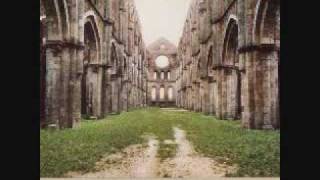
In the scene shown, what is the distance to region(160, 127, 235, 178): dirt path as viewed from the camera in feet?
27.6

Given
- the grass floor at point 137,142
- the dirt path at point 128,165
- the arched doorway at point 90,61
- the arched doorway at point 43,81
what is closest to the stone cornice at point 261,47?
the grass floor at point 137,142

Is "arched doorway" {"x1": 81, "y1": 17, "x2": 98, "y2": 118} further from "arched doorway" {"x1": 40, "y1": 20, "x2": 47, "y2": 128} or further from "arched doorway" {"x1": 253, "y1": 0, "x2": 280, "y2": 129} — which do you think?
"arched doorway" {"x1": 253, "y1": 0, "x2": 280, "y2": 129}

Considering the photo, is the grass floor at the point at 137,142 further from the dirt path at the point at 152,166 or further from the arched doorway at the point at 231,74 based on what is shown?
the arched doorway at the point at 231,74

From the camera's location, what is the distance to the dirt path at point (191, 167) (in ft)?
27.6

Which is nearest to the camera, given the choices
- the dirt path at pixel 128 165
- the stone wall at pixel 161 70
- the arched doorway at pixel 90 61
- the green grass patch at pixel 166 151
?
the dirt path at pixel 128 165

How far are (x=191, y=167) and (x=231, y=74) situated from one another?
1418 cm

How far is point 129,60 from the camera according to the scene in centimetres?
3778

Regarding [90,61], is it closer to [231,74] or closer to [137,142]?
[231,74]

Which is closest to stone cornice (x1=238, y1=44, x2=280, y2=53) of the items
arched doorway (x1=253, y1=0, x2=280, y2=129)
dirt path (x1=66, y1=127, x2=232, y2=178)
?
arched doorway (x1=253, y1=0, x2=280, y2=129)

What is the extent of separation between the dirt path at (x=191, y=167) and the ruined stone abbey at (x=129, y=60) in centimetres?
540

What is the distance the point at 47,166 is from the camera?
8.40 meters

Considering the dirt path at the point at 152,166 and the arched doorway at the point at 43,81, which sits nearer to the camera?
the dirt path at the point at 152,166
